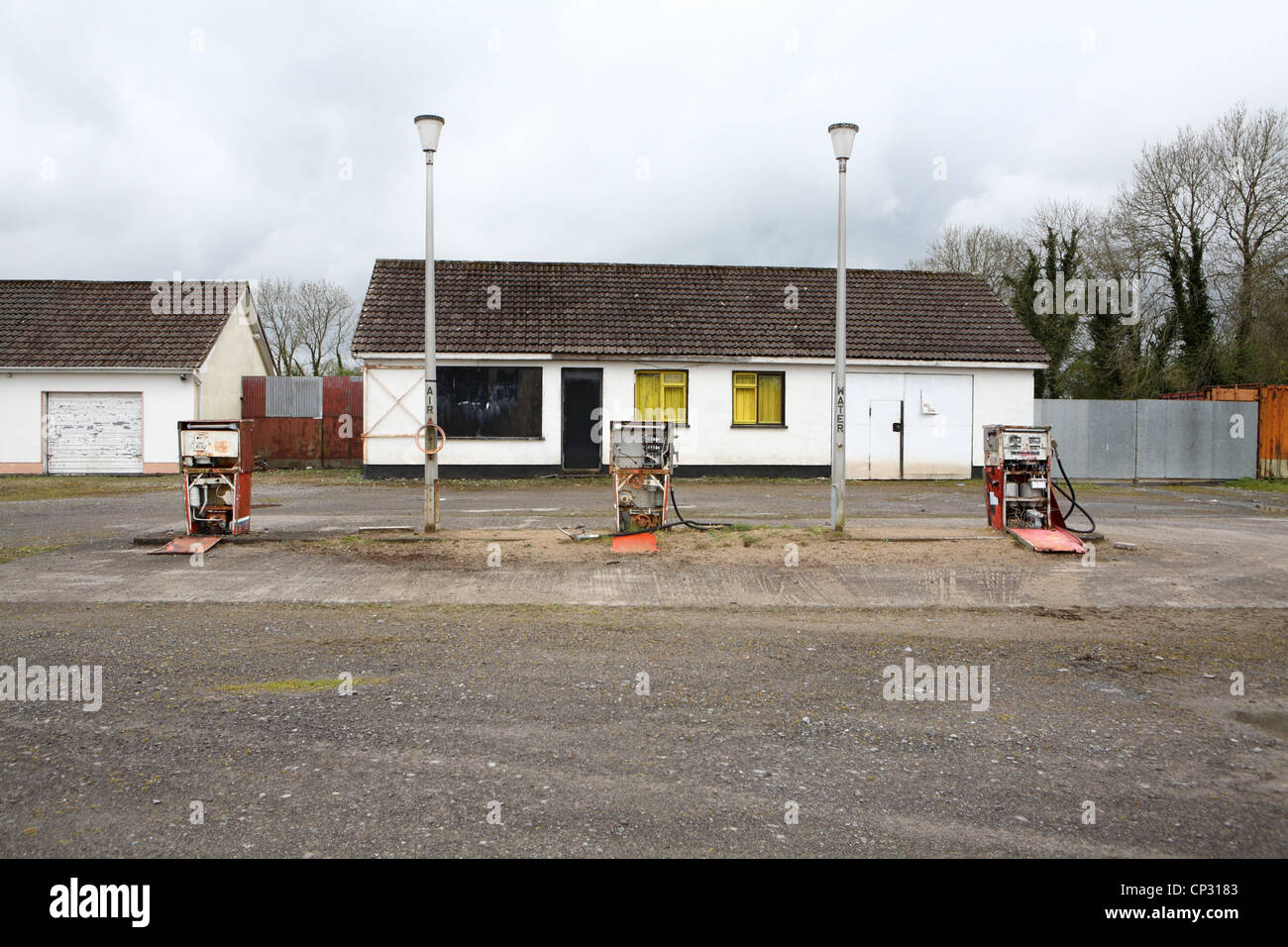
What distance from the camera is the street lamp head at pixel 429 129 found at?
38.9 ft

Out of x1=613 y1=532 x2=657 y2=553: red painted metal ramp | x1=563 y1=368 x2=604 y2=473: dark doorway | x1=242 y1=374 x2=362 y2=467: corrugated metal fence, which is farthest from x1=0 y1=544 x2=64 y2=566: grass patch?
x1=242 y1=374 x2=362 y2=467: corrugated metal fence

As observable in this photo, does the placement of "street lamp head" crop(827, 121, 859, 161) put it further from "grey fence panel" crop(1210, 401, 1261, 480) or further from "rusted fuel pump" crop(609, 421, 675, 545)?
"grey fence panel" crop(1210, 401, 1261, 480)

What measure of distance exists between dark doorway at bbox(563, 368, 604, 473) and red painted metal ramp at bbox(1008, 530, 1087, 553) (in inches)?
532

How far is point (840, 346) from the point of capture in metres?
12.6

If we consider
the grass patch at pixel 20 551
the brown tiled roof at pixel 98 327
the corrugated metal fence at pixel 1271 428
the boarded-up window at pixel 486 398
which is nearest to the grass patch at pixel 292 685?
the grass patch at pixel 20 551

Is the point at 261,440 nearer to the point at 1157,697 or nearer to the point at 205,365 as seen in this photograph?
the point at 205,365

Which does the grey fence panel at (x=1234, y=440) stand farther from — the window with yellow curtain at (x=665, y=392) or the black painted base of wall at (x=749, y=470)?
the window with yellow curtain at (x=665, y=392)

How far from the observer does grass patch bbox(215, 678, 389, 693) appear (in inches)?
228

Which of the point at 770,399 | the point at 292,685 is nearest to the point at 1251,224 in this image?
the point at 770,399

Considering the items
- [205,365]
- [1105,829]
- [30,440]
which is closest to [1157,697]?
[1105,829]

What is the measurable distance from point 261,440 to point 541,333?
32.5 ft

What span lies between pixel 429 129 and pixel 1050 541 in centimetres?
962

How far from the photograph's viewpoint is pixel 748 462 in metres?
23.9

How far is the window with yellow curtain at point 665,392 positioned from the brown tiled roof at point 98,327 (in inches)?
497
